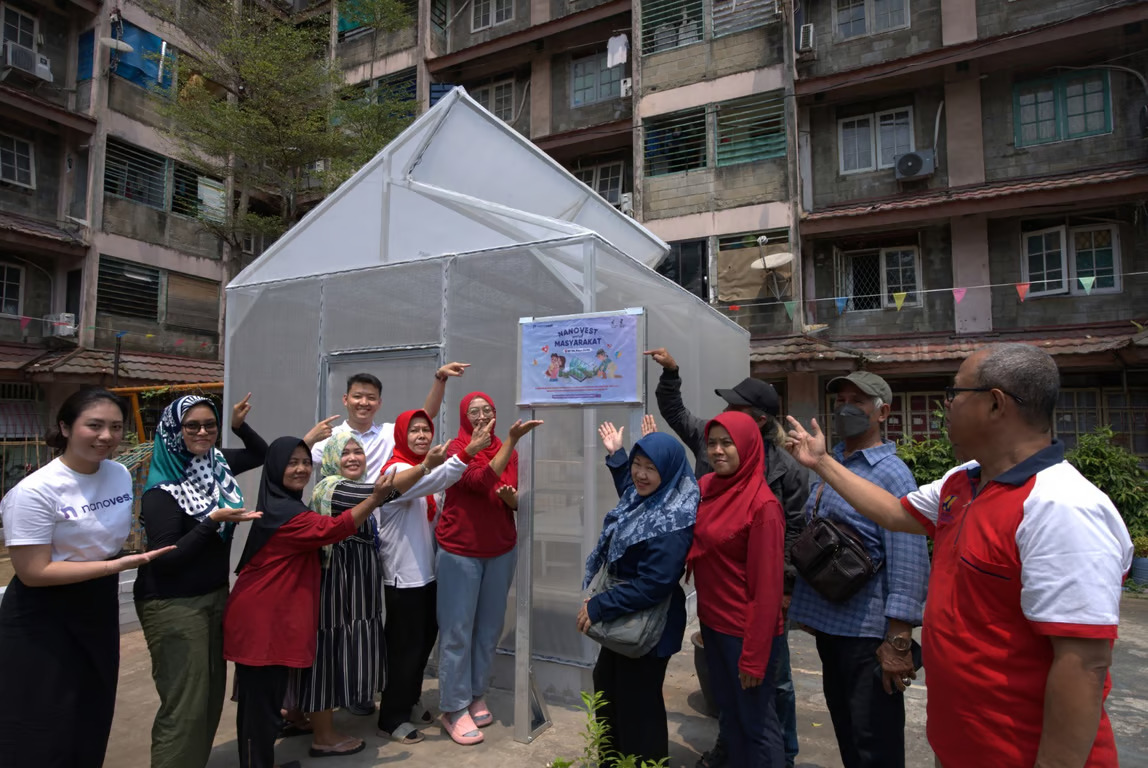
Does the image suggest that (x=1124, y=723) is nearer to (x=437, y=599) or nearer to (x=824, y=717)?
(x=824, y=717)

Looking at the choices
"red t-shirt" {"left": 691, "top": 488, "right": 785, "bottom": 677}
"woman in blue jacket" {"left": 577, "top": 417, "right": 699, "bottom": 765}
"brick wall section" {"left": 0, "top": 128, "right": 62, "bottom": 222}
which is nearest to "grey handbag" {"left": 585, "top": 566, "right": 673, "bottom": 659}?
"woman in blue jacket" {"left": 577, "top": 417, "right": 699, "bottom": 765}

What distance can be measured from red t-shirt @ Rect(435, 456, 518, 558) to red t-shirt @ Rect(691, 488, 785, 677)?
44.0 inches

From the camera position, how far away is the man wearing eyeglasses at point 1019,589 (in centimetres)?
130

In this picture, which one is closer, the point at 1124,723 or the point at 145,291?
the point at 1124,723

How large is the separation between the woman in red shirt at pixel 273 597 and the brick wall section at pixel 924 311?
10.2 m

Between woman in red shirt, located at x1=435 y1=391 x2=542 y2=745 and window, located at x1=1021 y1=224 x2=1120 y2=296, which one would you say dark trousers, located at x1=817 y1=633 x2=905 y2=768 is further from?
window, located at x1=1021 y1=224 x2=1120 y2=296

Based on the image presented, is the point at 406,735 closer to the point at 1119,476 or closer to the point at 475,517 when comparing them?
the point at 475,517

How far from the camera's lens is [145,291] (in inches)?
570

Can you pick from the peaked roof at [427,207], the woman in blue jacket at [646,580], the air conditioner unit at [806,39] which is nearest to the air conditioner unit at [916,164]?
the air conditioner unit at [806,39]

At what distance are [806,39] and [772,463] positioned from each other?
35.3 feet

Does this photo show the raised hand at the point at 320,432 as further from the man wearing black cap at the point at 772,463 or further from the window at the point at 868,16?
the window at the point at 868,16

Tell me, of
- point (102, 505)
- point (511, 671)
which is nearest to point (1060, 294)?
point (511, 671)

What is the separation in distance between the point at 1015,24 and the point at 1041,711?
1236cm

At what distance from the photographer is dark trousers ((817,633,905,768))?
227cm
